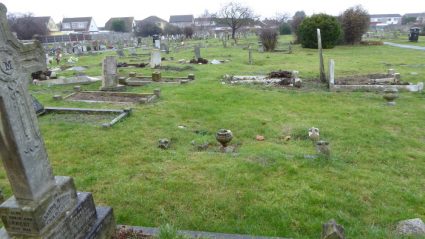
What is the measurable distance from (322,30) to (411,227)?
90.5 feet

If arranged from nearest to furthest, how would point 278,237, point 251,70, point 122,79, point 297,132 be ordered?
point 278,237
point 297,132
point 122,79
point 251,70

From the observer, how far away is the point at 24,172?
3.08 meters

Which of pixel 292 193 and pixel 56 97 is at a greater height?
pixel 56 97

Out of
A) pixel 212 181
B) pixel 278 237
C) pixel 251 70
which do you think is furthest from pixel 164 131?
pixel 251 70

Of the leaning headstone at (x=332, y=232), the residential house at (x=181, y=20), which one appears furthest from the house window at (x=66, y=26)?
the leaning headstone at (x=332, y=232)

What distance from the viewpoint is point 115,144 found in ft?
24.4

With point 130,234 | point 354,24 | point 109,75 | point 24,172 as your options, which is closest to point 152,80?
point 109,75

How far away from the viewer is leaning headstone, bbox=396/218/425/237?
4086 mm

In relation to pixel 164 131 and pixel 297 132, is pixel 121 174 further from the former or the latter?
pixel 297 132

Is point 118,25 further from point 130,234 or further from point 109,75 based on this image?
point 130,234

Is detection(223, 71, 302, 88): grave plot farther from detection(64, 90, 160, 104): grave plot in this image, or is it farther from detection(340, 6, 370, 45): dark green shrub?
detection(340, 6, 370, 45): dark green shrub

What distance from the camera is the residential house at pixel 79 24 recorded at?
9450cm

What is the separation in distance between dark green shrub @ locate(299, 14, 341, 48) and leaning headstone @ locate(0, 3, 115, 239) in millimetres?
29011

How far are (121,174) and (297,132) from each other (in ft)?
14.5
